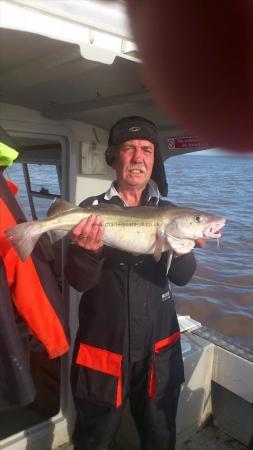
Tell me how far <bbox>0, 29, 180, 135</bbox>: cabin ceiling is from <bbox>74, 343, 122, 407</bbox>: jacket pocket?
165cm

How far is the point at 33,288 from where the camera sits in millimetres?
2551

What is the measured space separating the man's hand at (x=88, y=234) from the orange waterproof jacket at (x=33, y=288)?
27 cm

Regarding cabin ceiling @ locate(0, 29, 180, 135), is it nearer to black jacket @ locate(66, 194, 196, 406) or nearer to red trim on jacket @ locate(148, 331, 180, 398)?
black jacket @ locate(66, 194, 196, 406)

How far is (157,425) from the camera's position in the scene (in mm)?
2959

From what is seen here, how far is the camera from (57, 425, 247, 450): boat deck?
418 cm

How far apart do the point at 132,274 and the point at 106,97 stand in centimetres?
137

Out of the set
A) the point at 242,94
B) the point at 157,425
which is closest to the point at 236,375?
the point at 157,425

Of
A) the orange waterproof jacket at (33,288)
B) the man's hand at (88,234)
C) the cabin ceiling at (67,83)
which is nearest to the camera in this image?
the cabin ceiling at (67,83)

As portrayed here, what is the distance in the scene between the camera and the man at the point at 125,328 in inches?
110

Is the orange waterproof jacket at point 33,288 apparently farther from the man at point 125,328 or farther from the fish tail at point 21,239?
the man at point 125,328

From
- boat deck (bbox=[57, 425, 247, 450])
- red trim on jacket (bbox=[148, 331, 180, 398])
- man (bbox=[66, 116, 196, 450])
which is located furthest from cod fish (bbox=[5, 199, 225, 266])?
boat deck (bbox=[57, 425, 247, 450])

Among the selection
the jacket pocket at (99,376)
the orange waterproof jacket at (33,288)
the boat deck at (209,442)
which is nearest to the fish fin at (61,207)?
the orange waterproof jacket at (33,288)

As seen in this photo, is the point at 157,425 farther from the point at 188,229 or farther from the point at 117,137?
the point at 117,137

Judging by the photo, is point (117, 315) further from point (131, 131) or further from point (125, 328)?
point (131, 131)
